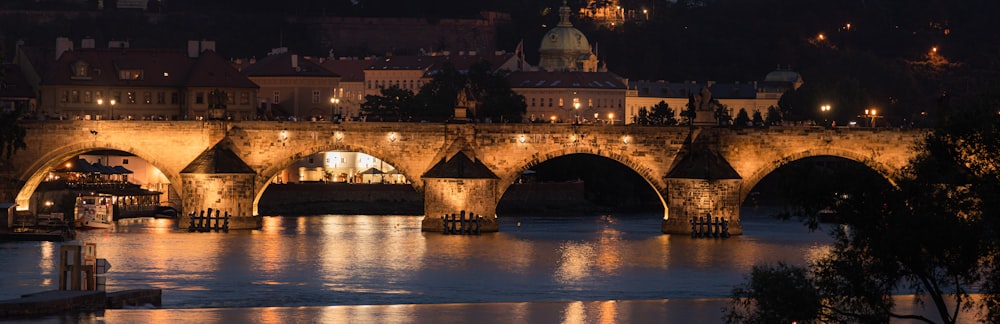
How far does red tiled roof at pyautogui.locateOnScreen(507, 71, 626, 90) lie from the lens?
161375 millimetres

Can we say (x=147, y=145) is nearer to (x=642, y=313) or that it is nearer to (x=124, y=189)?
(x=124, y=189)

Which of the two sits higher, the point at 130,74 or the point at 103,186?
the point at 130,74

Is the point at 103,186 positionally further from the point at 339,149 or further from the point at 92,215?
the point at 339,149

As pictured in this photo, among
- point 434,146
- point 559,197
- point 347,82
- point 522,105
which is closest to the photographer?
point 434,146

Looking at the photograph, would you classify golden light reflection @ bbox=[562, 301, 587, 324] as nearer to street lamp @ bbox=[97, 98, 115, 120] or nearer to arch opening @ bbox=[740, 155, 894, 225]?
arch opening @ bbox=[740, 155, 894, 225]

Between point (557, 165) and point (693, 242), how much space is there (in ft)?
116

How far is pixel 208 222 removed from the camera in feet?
282

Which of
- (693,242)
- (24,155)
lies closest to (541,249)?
(693,242)

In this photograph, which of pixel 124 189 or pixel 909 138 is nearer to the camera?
pixel 909 138

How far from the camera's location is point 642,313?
57.8 metres

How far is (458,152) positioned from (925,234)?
46.7 meters

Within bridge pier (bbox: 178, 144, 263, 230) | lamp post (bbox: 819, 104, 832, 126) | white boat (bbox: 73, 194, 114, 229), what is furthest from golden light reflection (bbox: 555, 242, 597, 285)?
white boat (bbox: 73, 194, 114, 229)

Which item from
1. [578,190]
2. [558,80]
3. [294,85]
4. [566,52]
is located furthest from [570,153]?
[566,52]

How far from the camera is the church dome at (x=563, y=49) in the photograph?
589 feet
